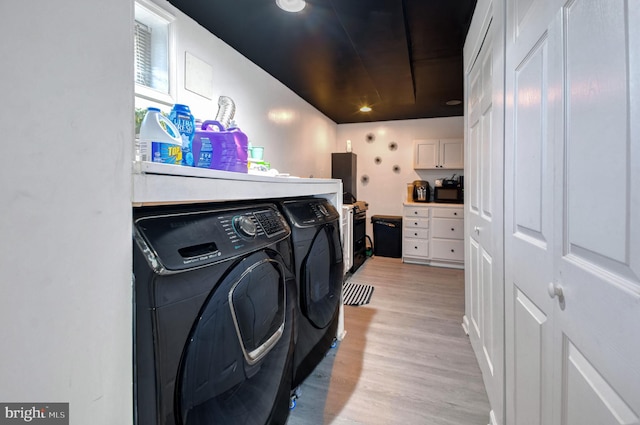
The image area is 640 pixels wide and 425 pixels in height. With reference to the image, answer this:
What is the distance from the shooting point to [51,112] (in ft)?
1.29

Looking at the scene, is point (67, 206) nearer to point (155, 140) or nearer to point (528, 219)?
point (155, 140)

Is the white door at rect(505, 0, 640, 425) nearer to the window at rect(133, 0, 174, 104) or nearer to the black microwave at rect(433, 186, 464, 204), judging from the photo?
the window at rect(133, 0, 174, 104)

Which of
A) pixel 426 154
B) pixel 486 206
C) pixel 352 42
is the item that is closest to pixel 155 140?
pixel 486 206

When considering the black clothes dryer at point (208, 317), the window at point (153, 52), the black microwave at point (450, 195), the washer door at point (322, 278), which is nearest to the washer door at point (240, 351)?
the black clothes dryer at point (208, 317)

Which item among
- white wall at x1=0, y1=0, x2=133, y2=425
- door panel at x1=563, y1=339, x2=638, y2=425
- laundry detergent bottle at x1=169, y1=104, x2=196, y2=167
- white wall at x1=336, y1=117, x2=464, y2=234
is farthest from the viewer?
white wall at x1=336, y1=117, x2=464, y2=234

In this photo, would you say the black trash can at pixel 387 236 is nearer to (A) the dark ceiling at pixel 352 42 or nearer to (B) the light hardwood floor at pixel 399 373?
(B) the light hardwood floor at pixel 399 373

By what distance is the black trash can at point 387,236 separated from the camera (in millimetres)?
4422

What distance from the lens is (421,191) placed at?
4.36m

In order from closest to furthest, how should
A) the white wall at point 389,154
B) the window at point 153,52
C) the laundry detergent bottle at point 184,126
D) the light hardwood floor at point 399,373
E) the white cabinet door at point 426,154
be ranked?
the laundry detergent bottle at point 184,126 → the light hardwood floor at point 399,373 → the window at point 153,52 → the white cabinet door at point 426,154 → the white wall at point 389,154

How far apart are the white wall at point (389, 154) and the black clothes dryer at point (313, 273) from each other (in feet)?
11.1

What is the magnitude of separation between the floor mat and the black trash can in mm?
1426

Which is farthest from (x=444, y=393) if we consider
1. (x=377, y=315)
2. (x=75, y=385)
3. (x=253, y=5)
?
(x=253, y=5)

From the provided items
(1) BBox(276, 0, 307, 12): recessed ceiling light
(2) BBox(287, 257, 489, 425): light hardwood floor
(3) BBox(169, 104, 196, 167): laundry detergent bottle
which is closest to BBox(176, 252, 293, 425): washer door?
(3) BBox(169, 104, 196, 167): laundry detergent bottle

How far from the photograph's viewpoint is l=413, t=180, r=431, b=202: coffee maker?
14.3 ft
